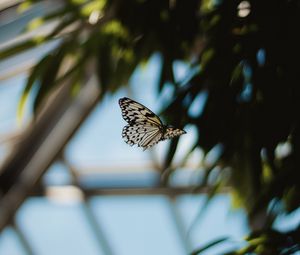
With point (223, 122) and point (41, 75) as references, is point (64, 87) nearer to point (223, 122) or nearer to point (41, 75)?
point (41, 75)

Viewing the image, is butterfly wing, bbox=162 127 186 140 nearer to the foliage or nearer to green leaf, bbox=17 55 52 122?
the foliage

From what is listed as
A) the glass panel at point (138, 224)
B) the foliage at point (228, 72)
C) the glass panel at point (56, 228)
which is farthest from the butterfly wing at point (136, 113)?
the glass panel at point (56, 228)

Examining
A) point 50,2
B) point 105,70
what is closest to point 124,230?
point 50,2

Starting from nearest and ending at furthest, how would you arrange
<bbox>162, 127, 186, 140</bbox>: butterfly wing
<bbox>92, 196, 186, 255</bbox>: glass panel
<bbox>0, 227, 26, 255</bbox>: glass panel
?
<bbox>162, 127, 186, 140</bbox>: butterfly wing < <bbox>92, 196, 186, 255</bbox>: glass panel < <bbox>0, 227, 26, 255</bbox>: glass panel

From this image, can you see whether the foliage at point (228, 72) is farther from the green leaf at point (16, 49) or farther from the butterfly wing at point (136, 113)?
the butterfly wing at point (136, 113)

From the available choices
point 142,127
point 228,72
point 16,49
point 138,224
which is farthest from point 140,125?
point 138,224

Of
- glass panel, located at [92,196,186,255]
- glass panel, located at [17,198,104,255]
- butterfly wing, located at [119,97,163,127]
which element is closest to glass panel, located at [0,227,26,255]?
glass panel, located at [17,198,104,255]
